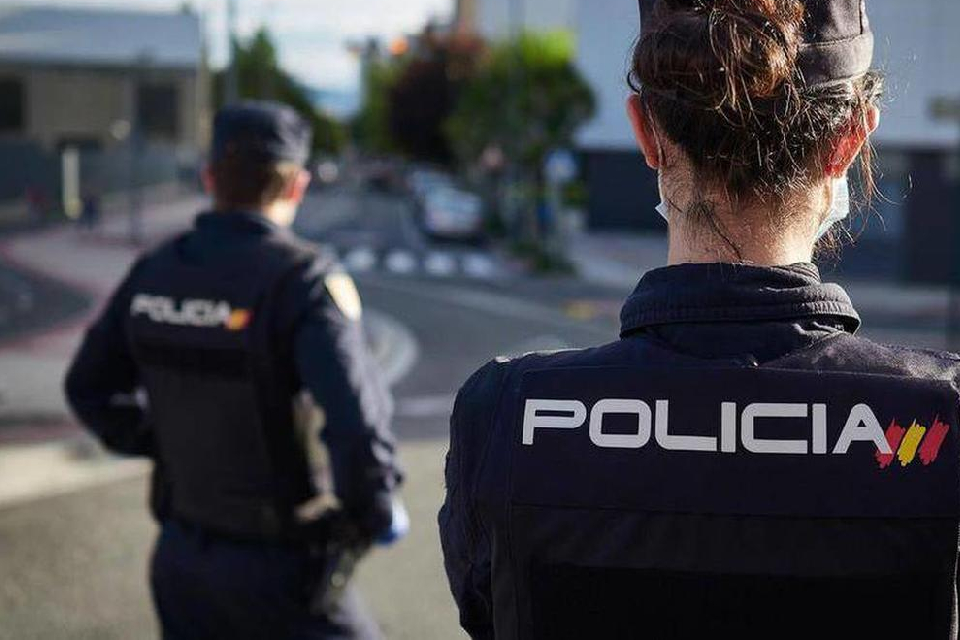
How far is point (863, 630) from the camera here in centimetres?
152

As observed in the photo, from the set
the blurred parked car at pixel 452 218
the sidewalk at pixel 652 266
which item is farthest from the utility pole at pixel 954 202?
the blurred parked car at pixel 452 218

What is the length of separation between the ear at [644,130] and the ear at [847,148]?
21cm

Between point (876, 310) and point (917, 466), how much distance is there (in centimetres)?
2313

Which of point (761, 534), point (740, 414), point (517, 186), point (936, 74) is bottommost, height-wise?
point (517, 186)

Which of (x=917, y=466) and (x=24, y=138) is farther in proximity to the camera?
(x=24, y=138)

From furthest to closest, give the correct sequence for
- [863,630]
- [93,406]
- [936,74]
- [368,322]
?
1. [936,74]
2. [368,322]
3. [93,406]
4. [863,630]

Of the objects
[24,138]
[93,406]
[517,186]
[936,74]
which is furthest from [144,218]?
[93,406]

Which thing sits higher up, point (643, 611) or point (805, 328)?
point (805, 328)

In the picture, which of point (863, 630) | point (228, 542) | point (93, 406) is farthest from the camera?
point (93, 406)

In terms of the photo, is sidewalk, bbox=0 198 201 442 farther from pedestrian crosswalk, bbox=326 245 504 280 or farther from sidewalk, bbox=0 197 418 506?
pedestrian crosswalk, bbox=326 245 504 280

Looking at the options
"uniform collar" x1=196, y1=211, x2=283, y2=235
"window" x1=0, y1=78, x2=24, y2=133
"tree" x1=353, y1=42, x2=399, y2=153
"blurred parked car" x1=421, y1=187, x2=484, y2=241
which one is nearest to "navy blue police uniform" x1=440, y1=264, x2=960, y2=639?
"uniform collar" x1=196, y1=211, x2=283, y2=235

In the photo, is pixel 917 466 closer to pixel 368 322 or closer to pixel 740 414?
pixel 740 414

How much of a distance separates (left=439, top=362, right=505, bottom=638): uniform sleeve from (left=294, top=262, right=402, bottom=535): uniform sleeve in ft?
4.46

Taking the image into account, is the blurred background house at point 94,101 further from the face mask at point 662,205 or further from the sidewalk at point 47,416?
the face mask at point 662,205
